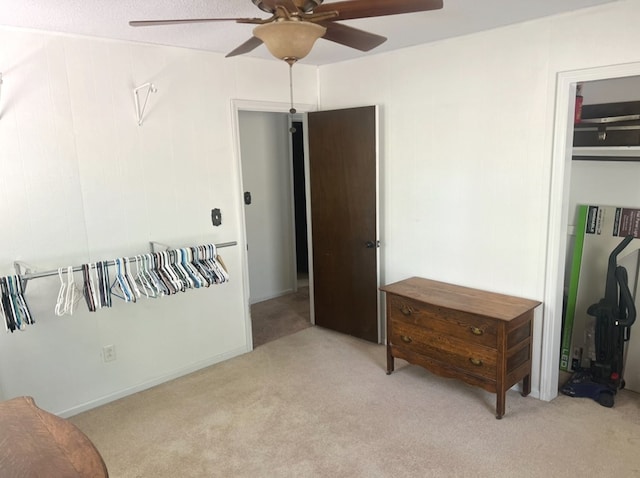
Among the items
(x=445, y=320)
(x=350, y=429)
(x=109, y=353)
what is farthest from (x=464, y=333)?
(x=109, y=353)

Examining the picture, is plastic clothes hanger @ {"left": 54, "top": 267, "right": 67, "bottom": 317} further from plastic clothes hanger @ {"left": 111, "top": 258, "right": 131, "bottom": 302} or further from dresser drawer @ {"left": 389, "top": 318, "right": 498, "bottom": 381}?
dresser drawer @ {"left": 389, "top": 318, "right": 498, "bottom": 381}

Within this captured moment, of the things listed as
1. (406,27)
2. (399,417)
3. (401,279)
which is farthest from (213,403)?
(406,27)

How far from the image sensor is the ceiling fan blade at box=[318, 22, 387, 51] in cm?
189

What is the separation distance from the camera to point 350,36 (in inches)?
78.9

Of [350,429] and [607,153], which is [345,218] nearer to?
[350,429]

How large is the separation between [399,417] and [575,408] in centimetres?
108

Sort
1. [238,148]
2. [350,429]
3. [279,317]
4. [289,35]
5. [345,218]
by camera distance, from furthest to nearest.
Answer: [279,317] < [345,218] < [238,148] < [350,429] < [289,35]

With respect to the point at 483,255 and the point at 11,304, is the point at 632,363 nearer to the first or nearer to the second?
the point at 483,255

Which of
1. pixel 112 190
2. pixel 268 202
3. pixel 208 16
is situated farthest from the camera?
pixel 268 202

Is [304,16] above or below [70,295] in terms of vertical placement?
above

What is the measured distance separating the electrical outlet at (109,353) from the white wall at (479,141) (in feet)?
6.91

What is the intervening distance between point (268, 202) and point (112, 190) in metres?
2.29

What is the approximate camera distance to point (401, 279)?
3.81m

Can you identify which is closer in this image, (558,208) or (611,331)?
(558,208)
